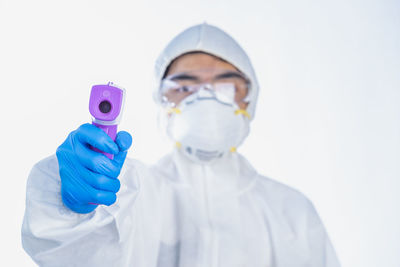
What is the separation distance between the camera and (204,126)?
1096 millimetres

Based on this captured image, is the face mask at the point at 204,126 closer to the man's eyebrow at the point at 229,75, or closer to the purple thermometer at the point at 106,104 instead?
the man's eyebrow at the point at 229,75

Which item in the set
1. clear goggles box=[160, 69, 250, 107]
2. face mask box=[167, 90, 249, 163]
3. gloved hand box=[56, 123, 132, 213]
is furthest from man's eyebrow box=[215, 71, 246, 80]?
gloved hand box=[56, 123, 132, 213]

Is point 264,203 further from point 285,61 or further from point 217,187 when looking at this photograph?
point 285,61

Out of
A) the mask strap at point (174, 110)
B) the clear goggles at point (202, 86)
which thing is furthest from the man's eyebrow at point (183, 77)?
the mask strap at point (174, 110)

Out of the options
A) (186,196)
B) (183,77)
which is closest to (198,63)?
(183,77)

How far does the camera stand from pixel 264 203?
46.9 inches

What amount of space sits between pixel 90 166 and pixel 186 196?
1.86 feet

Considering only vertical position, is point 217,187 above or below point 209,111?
below

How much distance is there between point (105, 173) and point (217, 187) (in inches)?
25.2

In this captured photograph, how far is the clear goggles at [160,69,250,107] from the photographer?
3.82 feet

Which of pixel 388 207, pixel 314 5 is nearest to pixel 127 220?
pixel 388 207

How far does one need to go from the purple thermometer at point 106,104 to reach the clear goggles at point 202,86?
639 mm

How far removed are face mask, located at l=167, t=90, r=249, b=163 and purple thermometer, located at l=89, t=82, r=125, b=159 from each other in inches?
22.8

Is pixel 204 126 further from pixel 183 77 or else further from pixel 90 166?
pixel 90 166
